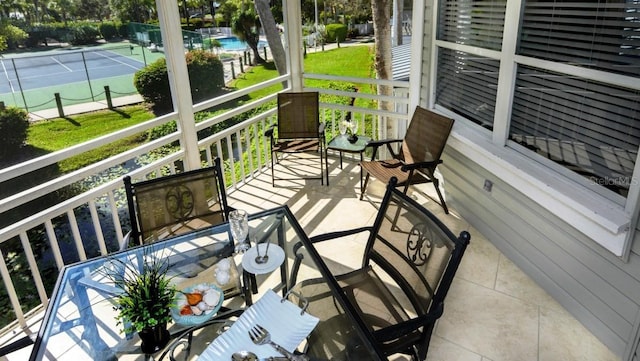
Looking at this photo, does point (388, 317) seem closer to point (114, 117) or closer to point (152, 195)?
point (152, 195)

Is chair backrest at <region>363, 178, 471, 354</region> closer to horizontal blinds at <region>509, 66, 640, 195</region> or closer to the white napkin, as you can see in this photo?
the white napkin

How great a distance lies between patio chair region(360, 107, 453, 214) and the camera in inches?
138

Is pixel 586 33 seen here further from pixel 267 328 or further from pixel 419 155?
pixel 267 328

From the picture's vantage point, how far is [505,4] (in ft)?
9.06

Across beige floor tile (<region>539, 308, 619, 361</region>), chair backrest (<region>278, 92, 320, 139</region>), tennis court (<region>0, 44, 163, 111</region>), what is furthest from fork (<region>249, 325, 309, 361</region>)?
chair backrest (<region>278, 92, 320, 139</region>)

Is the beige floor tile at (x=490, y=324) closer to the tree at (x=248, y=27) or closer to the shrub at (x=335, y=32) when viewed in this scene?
the tree at (x=248, y=27)

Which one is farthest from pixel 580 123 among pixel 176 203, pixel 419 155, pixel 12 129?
pixel 12 129

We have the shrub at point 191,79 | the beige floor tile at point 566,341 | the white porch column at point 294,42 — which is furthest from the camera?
the white porch column at point 294,42

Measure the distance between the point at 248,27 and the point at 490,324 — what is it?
13.4ft

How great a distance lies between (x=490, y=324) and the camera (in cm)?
249

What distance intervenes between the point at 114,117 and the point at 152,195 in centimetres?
96

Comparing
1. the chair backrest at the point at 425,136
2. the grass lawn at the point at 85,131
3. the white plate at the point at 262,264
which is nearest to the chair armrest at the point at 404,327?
the white plate at the point at 262,264

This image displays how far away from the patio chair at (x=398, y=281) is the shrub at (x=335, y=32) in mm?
4323

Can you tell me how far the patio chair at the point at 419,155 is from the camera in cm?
351
